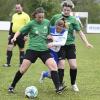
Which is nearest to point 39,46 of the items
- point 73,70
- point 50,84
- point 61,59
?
point 61,59

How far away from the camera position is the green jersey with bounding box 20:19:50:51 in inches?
404

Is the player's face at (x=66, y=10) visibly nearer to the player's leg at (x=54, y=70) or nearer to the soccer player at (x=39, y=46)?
the soccer player at (x=39, y=46)

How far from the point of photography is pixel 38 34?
10.2 meters

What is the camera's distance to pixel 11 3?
8225 cm

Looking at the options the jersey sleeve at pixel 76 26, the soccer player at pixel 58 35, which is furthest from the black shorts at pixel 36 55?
the jersey sleeve at pixel 76 26

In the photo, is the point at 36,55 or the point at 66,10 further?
the point at 66,10

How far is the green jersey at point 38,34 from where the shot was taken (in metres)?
10.2

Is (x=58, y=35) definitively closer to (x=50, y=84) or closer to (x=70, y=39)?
(x=70, y=39)

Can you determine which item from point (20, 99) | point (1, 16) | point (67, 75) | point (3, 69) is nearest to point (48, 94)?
point (20, 99)

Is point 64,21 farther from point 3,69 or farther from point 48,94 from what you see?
point 3,69

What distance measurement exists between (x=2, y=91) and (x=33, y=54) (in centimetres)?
119

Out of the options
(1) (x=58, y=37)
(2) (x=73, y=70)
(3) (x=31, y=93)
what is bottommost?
(3) (x=31, y=93)

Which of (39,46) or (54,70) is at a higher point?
(39,46)

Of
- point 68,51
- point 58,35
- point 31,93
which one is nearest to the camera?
point 31,93
